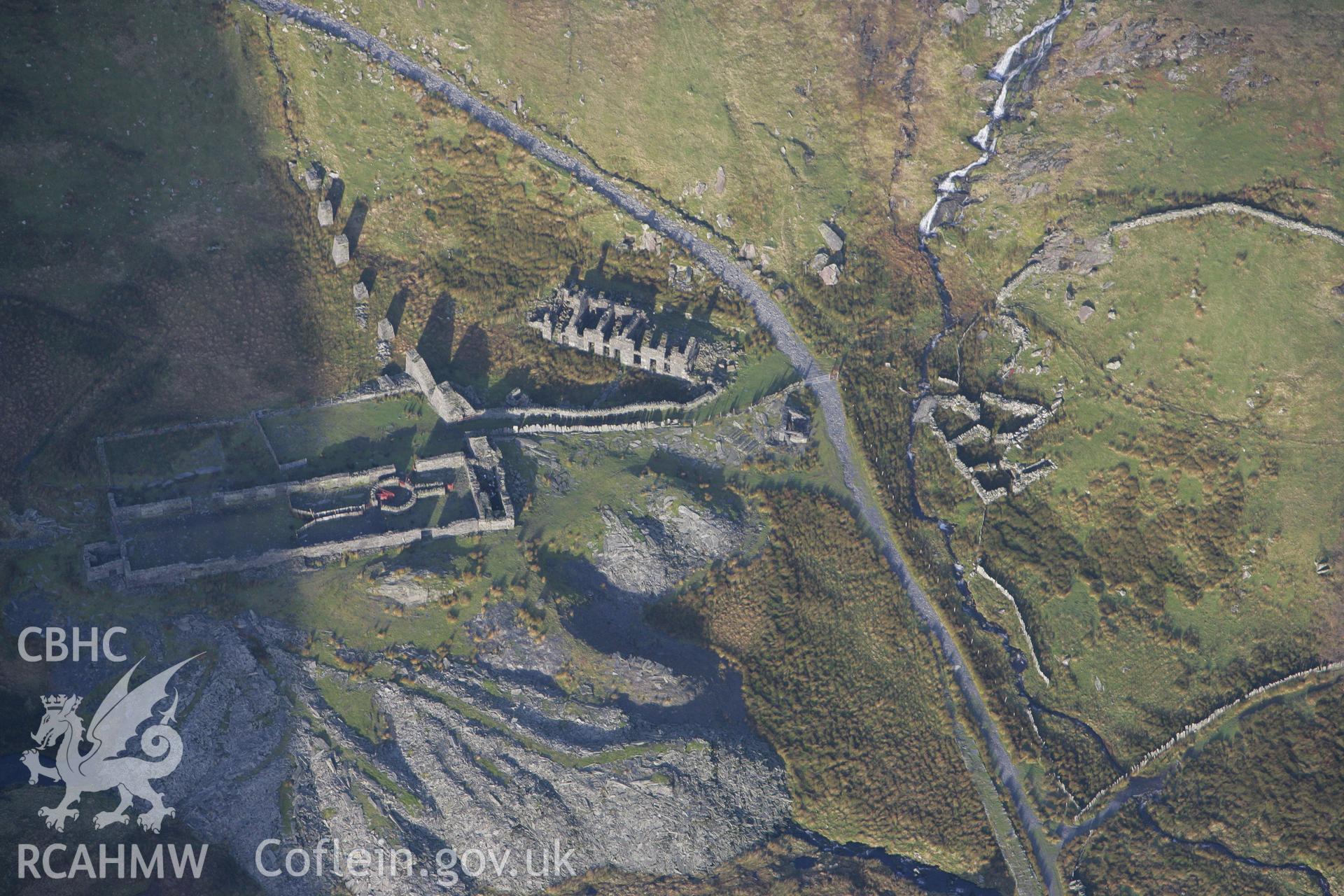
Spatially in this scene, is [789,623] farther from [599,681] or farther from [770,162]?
[770,162]

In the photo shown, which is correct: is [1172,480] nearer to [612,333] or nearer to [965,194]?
[965,194]

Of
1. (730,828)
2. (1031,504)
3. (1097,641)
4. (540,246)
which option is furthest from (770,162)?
(730,828)

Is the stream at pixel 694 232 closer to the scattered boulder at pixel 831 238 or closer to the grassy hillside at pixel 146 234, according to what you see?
the scattered boulder at pixel 831 238

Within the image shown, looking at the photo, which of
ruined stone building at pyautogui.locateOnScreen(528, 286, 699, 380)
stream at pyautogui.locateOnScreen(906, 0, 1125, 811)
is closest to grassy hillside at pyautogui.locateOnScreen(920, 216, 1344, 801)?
stream at pyautogui.locateOnScreen(906, 0, 1125, 811)

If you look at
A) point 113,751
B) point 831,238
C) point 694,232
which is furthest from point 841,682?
point 113,751

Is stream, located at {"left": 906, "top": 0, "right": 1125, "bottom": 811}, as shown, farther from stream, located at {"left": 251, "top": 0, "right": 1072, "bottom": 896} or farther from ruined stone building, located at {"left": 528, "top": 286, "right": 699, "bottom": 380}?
ruined stone building, located at {"left": 528, "top": 286, "right": 699, "bottom": 380}

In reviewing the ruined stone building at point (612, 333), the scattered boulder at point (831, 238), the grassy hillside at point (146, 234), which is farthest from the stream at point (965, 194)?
the grassy hillside at point (146, 234)
